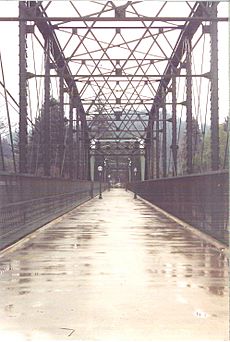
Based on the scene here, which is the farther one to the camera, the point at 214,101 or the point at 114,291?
the point at 214,101

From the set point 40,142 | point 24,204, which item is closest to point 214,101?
point 24,204

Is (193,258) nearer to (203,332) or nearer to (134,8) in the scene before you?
(203,332)

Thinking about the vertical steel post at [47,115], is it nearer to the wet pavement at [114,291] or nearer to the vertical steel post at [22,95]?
the vertical steel post at [22,95]

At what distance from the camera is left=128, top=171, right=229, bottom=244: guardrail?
11938mm

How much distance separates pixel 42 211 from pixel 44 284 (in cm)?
1044

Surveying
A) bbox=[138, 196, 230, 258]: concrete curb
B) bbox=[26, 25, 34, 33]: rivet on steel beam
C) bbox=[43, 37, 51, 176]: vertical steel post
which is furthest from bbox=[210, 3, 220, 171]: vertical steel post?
bbox=[43, 37, 51, 176]: vertical steel post

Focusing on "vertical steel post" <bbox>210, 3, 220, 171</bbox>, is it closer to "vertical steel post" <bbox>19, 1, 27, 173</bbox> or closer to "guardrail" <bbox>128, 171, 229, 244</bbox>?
"guardrail" <bbox>128, 171, 229, 244</bbox>

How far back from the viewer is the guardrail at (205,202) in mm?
11938

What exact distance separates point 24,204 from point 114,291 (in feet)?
25.0

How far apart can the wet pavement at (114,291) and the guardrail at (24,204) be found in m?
0.63

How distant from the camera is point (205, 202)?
14.4 m

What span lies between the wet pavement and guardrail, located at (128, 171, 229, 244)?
660 mm

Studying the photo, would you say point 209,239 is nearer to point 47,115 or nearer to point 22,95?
point 22,95

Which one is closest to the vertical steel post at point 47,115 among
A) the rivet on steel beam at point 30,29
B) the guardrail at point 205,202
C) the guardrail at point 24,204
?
the guardrail at point 24,204
